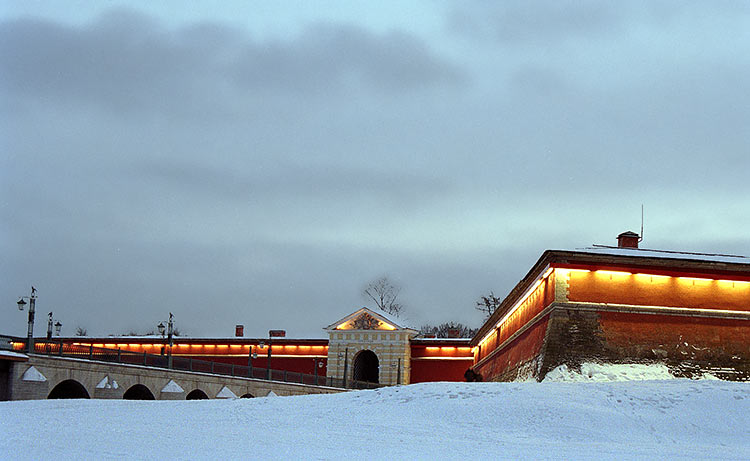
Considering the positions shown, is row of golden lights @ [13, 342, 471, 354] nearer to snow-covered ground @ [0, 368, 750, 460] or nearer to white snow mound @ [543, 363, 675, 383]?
white snow mound @ [543, 363, 675, 383]

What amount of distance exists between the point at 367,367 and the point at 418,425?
1990 inches

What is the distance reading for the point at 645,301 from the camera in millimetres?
30812

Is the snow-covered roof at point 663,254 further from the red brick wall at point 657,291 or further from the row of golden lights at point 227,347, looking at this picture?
the row of golden lights at point 227,347

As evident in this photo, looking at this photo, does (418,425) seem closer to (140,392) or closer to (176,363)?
(176,363)

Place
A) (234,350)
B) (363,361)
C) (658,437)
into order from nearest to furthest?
1. (658,437)
2. (234,350)
3. (363,361)

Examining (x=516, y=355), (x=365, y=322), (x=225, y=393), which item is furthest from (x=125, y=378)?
(x=365, y=322)

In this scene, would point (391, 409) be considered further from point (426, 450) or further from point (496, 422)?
point (426, 450)

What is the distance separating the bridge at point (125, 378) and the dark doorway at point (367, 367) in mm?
15579

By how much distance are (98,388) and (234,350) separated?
28.5 metres

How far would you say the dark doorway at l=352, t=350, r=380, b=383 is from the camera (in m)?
66.3

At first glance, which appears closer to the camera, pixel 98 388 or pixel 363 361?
pixel 98 388

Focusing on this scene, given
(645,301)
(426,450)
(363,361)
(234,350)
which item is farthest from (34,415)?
(363,361)

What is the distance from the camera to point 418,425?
18.4m

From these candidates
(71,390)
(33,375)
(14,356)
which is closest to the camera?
(14,356)
